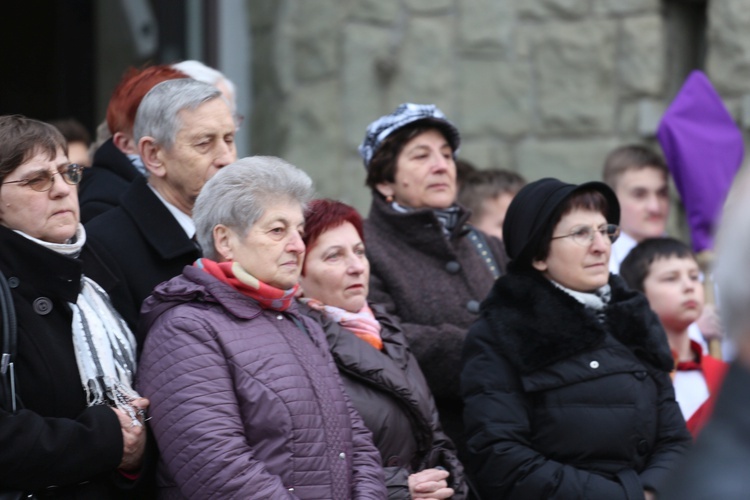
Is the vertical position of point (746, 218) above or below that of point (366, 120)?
above

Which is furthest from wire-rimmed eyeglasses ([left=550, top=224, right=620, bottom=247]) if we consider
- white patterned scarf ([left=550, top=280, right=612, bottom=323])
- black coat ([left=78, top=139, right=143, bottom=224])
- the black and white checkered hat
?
black coat ([left=78, top=139, right=143, bottom=224])

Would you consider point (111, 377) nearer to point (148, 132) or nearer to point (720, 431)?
point (148, 132)

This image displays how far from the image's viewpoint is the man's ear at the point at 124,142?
4.34m

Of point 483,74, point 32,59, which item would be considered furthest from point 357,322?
point 32,59

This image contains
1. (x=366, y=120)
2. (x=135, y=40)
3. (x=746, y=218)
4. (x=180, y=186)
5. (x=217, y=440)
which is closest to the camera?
(x=746, y=218)

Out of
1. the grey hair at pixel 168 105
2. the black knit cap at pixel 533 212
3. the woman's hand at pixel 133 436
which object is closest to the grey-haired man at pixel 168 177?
the grey hair at pixel 168 105

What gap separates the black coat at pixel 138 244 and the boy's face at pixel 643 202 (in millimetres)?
2155

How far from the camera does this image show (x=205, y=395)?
324 centimetres

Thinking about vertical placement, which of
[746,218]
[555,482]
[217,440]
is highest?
[746,218]

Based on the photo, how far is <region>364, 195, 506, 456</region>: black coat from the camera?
13.9 ft

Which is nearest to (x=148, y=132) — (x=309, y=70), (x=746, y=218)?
(x=746, y=218)

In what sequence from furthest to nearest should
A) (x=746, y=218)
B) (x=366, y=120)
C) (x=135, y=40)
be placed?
(x=135, y=40) → (x=366, y=120) → (x=746, y=218)

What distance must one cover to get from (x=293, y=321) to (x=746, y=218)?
1890mm

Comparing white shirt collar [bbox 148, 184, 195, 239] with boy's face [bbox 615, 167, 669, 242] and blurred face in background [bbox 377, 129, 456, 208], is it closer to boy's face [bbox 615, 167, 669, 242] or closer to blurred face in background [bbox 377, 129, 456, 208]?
blurred face in background [bbox 377, 129, 456, 208]
